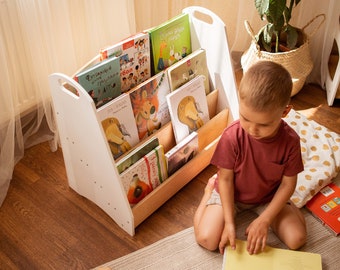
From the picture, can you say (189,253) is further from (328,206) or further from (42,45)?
(42,45)

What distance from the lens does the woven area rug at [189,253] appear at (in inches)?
56.6

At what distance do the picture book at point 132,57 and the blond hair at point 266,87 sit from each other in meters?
0.48

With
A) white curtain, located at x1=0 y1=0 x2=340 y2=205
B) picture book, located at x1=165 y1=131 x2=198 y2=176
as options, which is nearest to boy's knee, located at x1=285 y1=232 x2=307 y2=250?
picture book, located at x1=165 y1=131 x2=198 y2=176

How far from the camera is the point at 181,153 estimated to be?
1.61 m

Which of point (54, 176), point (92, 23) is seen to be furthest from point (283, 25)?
Answer: point (54, 176)

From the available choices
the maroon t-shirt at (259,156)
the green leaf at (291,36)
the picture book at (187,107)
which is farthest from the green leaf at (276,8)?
the maroon t-shirt at (259,156)

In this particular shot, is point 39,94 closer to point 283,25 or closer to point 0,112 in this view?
point 0,112

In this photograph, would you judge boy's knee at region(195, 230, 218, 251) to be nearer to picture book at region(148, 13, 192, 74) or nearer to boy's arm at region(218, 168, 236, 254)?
boy's arm at region(218, 168, 236, 254)

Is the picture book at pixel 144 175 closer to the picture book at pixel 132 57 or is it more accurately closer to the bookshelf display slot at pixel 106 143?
the bookshelf display slot at pixel 106 143

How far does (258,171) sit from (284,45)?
3.21ft

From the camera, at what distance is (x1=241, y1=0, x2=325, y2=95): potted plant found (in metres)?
1.91

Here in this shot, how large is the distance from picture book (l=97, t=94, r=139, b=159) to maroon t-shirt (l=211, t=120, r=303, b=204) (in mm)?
321

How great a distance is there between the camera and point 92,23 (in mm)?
1781

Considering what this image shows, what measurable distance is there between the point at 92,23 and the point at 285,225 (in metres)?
1.08
